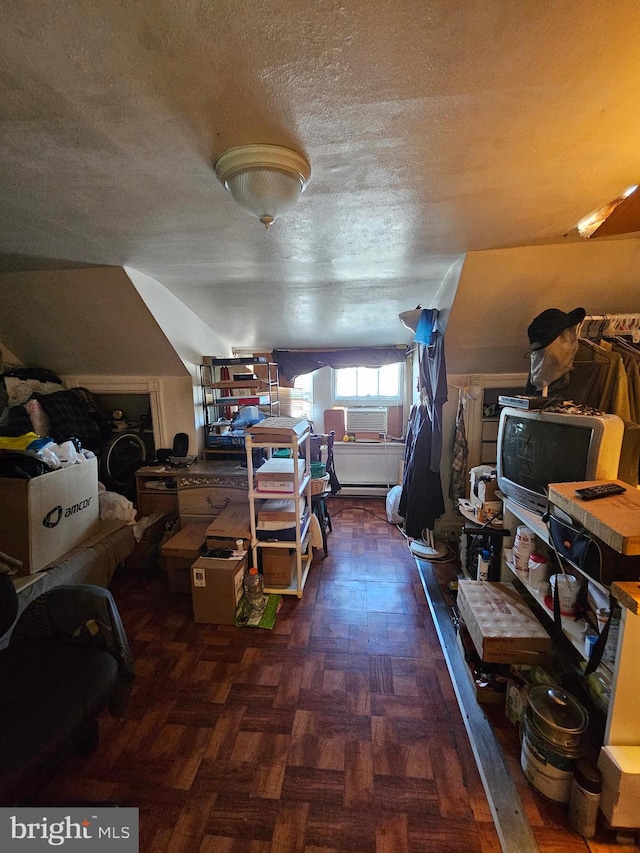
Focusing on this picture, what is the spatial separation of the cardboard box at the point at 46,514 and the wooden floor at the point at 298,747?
0.64 meters

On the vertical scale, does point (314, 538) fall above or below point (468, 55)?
below

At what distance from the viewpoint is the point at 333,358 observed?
4008 mm

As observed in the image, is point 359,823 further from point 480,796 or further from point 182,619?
point 182,619

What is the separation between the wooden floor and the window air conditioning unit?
8.02 feet

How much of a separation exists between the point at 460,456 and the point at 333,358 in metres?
1.87

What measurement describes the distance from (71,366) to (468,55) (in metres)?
3.53

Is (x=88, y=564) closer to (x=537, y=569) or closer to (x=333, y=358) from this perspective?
(x=537, y=569)

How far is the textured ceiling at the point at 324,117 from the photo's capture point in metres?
0.68

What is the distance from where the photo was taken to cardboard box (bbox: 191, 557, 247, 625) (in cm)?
207

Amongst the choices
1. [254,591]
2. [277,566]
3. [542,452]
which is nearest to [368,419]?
[277,566]

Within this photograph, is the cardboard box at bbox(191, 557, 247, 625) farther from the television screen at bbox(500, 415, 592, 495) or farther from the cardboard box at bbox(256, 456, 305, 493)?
the television screen at bbox(500, 415, 592, 495)

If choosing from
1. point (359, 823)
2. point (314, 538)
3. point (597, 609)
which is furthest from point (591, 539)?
point (314, 538)

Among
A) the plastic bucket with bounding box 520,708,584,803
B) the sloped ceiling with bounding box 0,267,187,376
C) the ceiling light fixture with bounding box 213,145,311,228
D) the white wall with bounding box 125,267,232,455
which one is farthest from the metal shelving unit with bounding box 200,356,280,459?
the plastic bucket with bounding box 520,708,584,803

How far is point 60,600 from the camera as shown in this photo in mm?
1256
